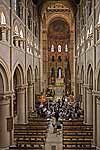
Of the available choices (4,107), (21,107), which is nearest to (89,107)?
(21,107)

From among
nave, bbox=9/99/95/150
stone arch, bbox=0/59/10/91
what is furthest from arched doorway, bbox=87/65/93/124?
stone arch, bbox=0/59/10/91

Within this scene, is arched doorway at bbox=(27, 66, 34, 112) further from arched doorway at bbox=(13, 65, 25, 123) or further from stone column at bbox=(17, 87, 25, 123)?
stone column at bbox=(17, 87, 25, 123)

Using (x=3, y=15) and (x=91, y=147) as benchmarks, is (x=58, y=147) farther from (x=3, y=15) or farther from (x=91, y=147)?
(x=3, y=15)

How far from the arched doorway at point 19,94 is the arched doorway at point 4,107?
625 cm

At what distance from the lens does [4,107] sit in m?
21.0

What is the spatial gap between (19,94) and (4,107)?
7.81 m

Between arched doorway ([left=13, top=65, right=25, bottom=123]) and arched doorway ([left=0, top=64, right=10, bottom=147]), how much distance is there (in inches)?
246

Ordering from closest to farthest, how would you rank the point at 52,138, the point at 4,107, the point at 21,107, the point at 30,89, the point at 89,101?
the point at 52,138, the point at 4,107, the point at 89,101, the point at 21,107, the point at 30,89

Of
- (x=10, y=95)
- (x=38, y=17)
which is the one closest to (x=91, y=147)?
(x=10, y=95)

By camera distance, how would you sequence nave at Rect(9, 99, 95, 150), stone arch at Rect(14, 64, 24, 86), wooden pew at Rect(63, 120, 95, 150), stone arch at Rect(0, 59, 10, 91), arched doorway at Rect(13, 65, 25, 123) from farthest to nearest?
arched doorway at Rect(13, 65, 25, 123), stone arch at Rect(14, 64, 24, 86), wooden pew at Rect(63, 120, 95, 150), stone arch at Rect(0, 59, 10, 91), nave at Rect(9, 99, 95, 150)

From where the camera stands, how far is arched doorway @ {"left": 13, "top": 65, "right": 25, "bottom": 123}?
91.7 ft

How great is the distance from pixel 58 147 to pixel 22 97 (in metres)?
11.4

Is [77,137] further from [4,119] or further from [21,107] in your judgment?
[21,107]

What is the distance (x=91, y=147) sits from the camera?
2152 cm
